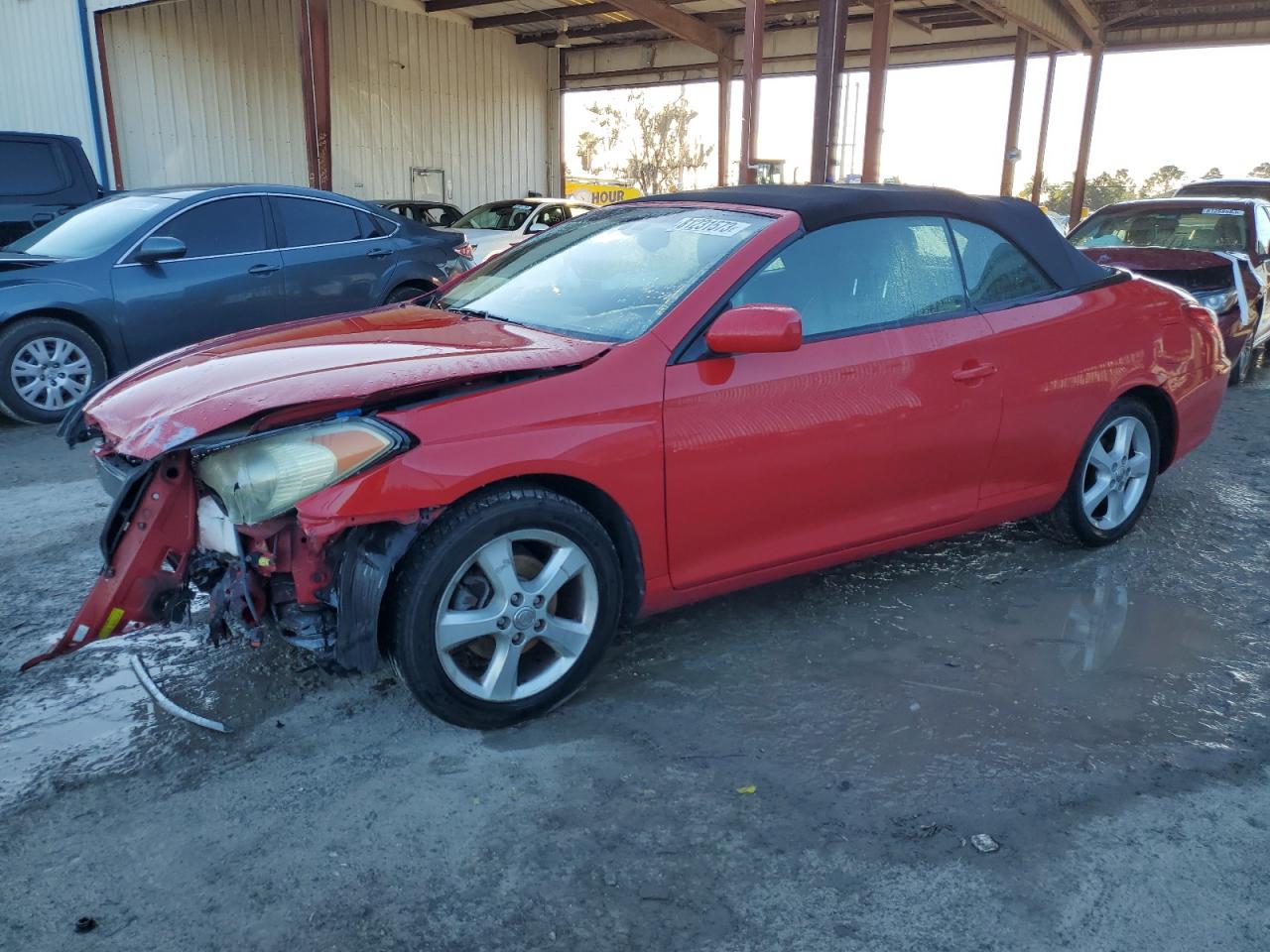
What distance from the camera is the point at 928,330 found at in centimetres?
352

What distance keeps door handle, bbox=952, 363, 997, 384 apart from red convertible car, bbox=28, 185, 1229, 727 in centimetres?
1

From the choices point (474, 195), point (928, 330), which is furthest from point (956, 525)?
point (474, 195)

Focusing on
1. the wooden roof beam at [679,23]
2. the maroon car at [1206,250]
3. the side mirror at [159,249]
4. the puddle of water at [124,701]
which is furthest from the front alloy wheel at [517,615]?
the wooden roof beam at [679,23]

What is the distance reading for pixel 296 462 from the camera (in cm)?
257

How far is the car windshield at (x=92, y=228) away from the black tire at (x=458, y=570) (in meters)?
5.36

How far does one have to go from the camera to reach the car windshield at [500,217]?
46.0 ft

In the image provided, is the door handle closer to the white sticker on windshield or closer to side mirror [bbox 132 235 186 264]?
the white sticker on windshield

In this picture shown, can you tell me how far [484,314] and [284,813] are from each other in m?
1.87

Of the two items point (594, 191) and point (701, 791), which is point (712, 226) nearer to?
point (701, 791)

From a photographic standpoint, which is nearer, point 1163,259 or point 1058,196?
point 1163,259

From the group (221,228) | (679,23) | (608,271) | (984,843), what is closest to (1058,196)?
(679,23)

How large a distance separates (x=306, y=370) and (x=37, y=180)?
7559 mm

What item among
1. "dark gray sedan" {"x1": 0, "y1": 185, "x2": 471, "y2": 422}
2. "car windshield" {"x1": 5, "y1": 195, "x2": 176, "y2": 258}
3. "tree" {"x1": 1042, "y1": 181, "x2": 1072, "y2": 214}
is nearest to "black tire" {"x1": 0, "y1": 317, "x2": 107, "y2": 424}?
"dark gray sedan" {"x1": 0, "y1": 185, "x2": 471, "y2": 422}

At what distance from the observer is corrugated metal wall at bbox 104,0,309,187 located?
13.9m
